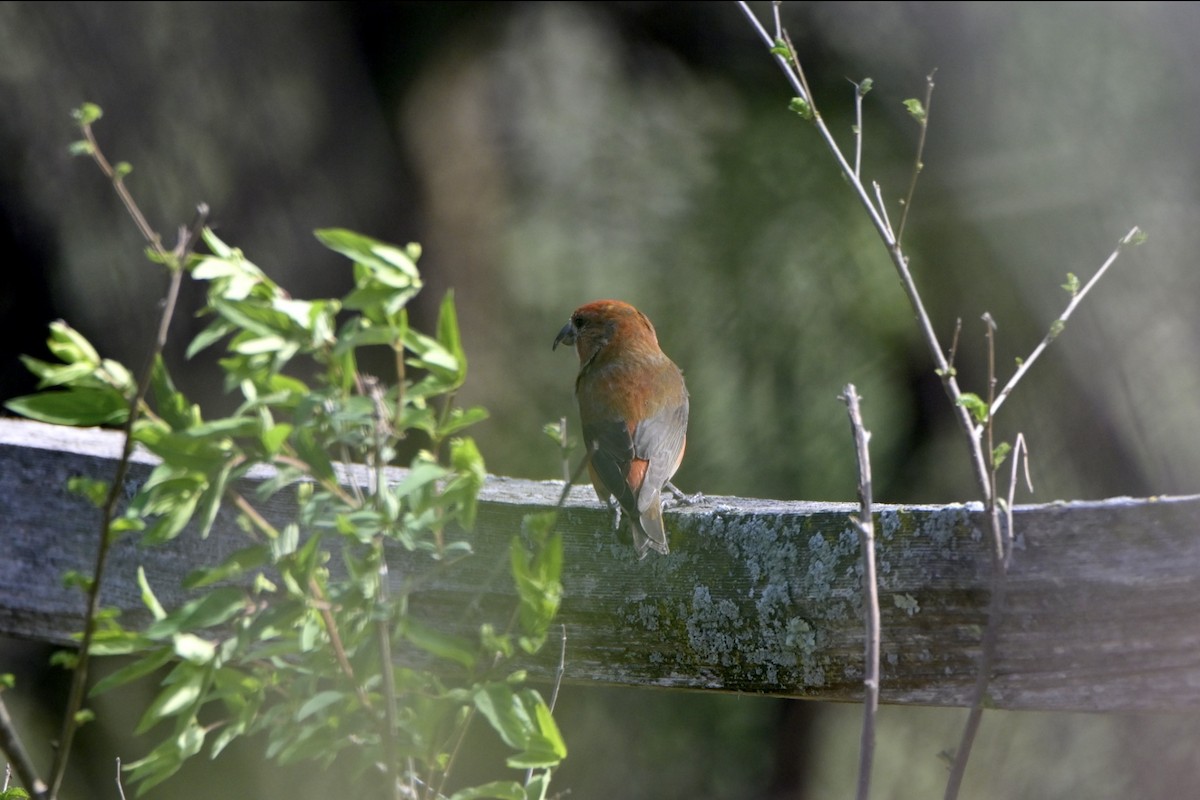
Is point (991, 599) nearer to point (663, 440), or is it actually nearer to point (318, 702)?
point (318, 702)

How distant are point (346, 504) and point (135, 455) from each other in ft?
3.15

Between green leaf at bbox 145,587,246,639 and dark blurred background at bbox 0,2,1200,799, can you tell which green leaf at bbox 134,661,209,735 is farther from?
dark blurred background at bbox 0,2,1200,799

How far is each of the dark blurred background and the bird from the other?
0.69 m

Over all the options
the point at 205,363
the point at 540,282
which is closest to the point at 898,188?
the point at 540,282

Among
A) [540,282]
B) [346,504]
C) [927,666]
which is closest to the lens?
[346,504]

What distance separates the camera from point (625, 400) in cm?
244

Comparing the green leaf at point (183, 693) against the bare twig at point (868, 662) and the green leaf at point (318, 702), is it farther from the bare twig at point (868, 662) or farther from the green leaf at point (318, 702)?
the bare twig at point (868, 662)

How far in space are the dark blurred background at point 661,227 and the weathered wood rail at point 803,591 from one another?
67.9 inches

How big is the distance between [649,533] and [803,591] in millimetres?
256

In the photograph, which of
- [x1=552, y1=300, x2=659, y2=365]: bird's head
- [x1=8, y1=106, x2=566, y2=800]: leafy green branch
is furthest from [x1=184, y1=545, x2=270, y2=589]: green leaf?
[x1=552, y1=300, x2=659, y2=365]: bird's head

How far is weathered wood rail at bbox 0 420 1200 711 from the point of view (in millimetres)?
1075

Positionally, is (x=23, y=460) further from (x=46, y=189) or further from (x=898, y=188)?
(x=898, y=188)

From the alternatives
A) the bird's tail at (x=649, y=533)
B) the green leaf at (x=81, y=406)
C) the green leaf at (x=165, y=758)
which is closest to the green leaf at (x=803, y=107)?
the bird's tail at (x=649, y=533)

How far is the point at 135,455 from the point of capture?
166 cm
